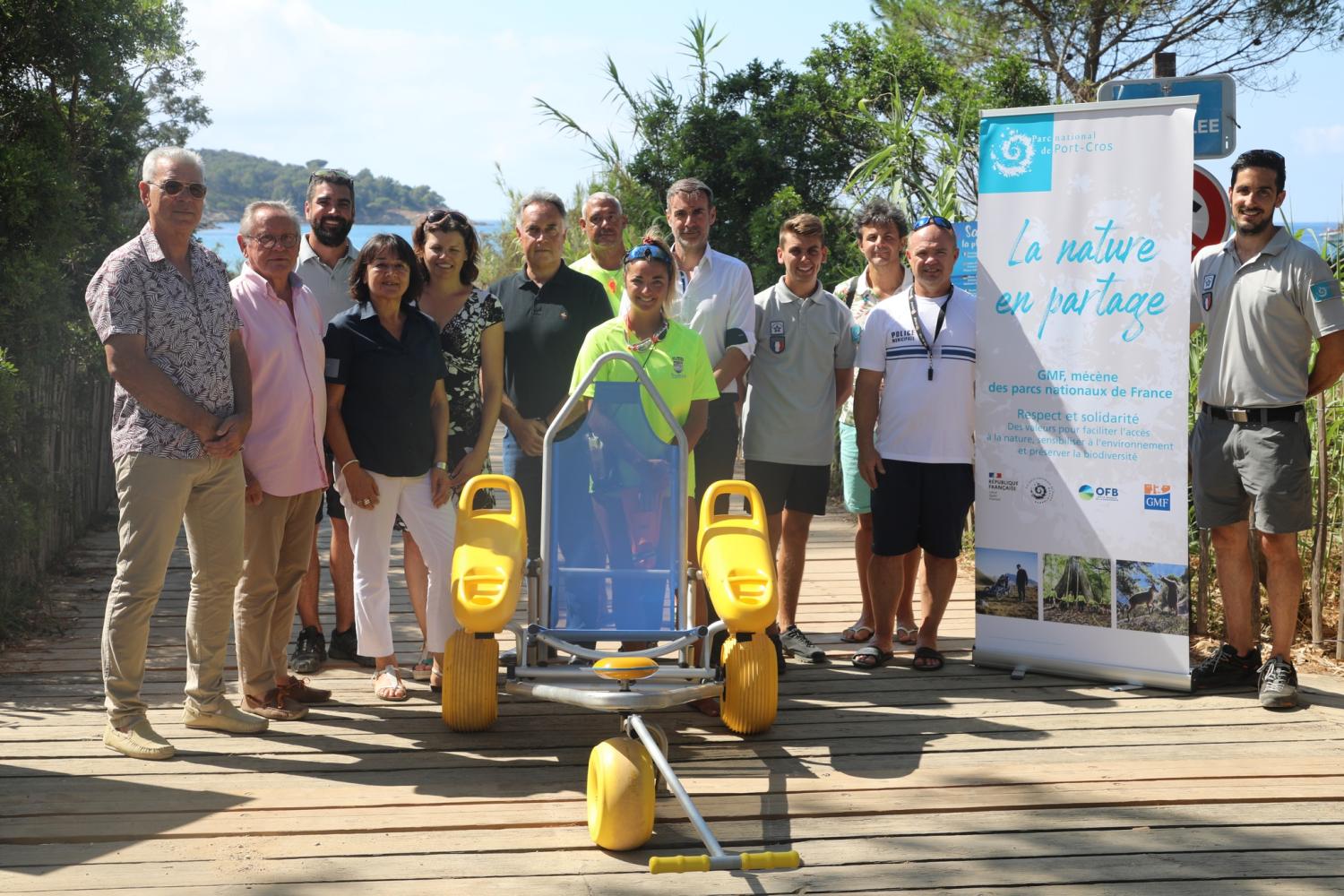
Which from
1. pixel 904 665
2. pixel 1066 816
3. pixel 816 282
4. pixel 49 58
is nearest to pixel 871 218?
pixel 816 282

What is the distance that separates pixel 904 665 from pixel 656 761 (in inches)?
92.2

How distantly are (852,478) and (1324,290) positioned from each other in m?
2.20

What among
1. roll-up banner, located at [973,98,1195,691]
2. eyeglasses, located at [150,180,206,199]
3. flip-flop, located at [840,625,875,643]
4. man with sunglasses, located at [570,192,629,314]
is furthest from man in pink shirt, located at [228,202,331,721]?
roll-up banner, located at [973,98,1195,691]

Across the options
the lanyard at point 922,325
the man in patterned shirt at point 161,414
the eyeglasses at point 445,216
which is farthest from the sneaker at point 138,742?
the lanyard at point 922,325

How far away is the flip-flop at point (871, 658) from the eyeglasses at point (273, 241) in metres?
2.79

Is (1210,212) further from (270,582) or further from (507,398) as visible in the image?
(270,582)

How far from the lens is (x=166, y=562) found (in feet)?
14.2

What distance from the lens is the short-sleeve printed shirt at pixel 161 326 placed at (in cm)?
410

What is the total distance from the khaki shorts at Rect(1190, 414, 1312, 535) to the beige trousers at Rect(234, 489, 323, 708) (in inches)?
133

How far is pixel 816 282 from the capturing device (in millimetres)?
5684

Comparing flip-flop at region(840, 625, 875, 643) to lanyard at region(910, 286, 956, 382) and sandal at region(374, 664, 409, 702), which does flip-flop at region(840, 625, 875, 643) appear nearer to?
lanyard at region(910, 286, 956, 382)

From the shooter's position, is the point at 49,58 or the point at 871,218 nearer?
the point at 871,218

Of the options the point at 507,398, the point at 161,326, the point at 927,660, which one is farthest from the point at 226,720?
the point at 927,660

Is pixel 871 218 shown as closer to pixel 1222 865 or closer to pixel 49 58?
pixel 1222 865
